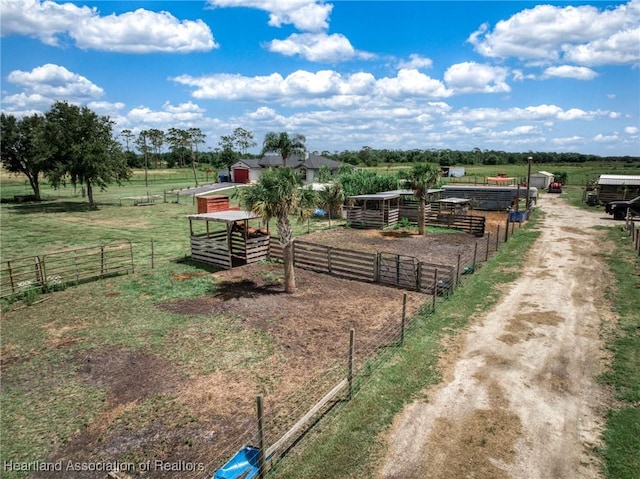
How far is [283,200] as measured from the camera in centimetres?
1440

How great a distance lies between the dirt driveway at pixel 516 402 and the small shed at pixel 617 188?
33.6 metres

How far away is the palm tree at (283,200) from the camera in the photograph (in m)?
14.4

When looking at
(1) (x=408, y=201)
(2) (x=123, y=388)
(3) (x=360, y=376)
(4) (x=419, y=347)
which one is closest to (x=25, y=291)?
(2) (x=123, y=388)

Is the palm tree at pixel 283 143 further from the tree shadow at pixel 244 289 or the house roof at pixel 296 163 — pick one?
the tree shadow at pixel 244 289

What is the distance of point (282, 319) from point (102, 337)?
16.9 ft

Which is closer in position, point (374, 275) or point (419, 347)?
point (419, 347)

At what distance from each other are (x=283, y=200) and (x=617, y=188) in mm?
41897

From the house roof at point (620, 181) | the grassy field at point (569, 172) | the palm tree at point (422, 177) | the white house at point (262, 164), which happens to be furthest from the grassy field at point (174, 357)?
the grassy field at point (569, 172)

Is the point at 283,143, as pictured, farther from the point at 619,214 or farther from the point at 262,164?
the point at 619,214

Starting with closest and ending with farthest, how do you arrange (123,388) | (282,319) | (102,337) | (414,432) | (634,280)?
1. (414,432)
2. (123,388)
3. (102,337)
4. (282,319)
5. (634,280)

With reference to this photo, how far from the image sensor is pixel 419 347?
10469mm

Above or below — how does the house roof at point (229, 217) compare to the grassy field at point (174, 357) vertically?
above

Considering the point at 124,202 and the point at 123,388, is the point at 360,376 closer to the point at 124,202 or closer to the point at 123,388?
the point at 123,388

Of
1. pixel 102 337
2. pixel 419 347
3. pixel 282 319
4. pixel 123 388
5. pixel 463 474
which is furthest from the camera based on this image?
pixel 282 319
